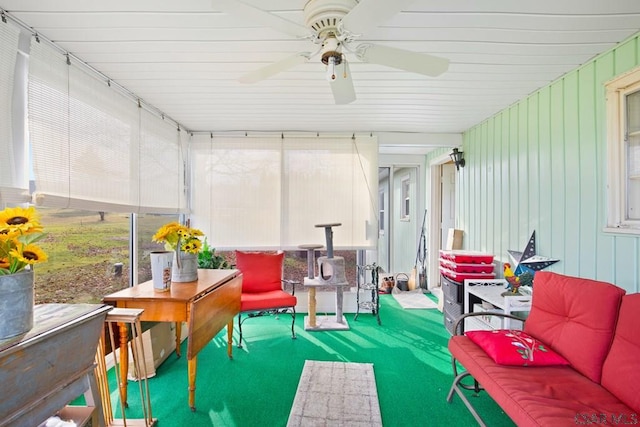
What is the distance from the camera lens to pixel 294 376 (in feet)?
7.86

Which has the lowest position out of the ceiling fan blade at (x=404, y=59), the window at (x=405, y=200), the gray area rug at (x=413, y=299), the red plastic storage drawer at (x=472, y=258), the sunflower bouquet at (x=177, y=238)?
the gray area rug at (x=413, y=299)

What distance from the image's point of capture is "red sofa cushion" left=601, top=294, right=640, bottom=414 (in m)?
1.40

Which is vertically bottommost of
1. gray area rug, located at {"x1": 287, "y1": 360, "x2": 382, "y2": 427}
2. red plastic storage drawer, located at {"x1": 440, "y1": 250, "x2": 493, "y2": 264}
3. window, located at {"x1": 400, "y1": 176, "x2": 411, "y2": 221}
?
gray area rug, located at {"x1": 287, "y1": 360, "x2": 382, "y2": 427}

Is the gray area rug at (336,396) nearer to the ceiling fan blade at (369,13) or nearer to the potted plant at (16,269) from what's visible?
the potted plant at (16,269)

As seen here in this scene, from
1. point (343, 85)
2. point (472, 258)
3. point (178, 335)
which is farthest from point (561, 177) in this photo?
point (178, 335)

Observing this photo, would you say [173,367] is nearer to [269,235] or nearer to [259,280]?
[259,280]

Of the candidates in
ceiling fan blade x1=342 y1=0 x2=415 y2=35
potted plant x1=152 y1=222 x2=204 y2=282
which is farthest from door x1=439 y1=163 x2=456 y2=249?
ceiling fan blade x1=342 y1=0 x2=415 y2=35

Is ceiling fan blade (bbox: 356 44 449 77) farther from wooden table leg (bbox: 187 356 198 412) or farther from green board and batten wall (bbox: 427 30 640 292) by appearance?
wooden table leg (bbox: 187 356 198 412)

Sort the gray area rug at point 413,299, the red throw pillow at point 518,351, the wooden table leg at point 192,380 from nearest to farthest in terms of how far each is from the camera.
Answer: the red throw pillow at point 518,351 < the wooden table leg at point 192,380 < the gray area rug at point 413,299

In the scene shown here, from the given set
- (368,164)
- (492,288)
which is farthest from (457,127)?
(492,288)

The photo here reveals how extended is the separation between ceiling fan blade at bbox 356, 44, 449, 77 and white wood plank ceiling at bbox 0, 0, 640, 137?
0.88ft

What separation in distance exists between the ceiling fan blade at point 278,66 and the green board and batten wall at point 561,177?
6.52ft

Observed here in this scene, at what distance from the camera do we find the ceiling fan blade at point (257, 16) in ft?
3.98

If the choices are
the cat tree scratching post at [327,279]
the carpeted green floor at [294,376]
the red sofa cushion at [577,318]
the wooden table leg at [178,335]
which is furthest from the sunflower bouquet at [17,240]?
the red sofa cushion at [577,318]
